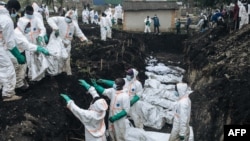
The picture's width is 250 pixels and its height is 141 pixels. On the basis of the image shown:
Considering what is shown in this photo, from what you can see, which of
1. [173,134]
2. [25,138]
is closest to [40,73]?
[25,138]

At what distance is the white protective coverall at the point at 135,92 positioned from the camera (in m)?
10.3

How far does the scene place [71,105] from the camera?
299 inches

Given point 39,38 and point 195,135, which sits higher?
point 39,38

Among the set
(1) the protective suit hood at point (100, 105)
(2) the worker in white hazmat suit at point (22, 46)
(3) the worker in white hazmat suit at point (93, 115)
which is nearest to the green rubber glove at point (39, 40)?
(2) the worker in white hazmat suit at point (22, 46)

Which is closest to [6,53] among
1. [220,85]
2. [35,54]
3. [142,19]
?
[35,54]

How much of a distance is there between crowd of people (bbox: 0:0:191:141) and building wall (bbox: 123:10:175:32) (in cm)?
1832

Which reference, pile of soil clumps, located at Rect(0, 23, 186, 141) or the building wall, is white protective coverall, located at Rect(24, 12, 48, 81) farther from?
the building wall

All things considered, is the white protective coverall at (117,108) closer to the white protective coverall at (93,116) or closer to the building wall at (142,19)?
the white protective coverall at (93,116)

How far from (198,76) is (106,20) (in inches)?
317

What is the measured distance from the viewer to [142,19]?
97.6 ft

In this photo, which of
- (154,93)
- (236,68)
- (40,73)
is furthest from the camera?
(154,93)

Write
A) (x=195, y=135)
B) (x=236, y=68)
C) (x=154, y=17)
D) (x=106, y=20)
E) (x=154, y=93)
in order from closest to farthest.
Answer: (x=195, y=135)
(x=236, y=68)
(x=154, y=93)
(x=106, y=20)
(x=154, y=17)

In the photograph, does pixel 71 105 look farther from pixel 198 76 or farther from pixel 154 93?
pixel 198 76

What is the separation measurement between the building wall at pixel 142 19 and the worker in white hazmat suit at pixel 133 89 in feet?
61.6
